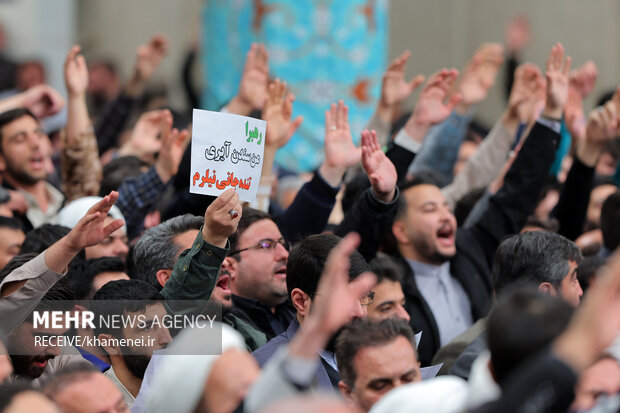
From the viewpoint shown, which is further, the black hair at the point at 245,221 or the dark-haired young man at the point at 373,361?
the black hair at the point at 245,221

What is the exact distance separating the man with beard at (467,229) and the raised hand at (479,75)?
127cm

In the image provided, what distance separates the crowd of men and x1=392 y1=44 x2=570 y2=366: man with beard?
0.4 inches

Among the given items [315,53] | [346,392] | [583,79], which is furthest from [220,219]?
[315,53]

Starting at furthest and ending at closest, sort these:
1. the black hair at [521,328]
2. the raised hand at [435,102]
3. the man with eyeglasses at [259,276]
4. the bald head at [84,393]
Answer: the raised hand at [435,102] < the man with eyeglasses at [259,276] < the bald head at [84,393] < the black hair at [521,328]

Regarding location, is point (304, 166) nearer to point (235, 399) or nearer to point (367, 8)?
point (367, 8)

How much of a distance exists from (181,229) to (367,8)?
15.6 feet

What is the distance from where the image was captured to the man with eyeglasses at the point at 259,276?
402cm

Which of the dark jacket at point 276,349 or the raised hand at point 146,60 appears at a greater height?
the raised hand at point 146,60

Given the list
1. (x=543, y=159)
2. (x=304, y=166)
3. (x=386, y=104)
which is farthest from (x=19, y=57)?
(x=543, y=159)

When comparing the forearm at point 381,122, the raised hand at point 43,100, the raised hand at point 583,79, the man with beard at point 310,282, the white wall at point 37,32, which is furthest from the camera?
the white wall at point 37,32

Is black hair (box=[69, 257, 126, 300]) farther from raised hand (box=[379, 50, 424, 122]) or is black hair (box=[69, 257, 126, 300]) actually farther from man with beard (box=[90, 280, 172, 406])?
raised hand (box=[379, 50, 424, 122])

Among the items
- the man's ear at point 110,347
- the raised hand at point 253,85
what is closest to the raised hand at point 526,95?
the raised hand at point 253,85

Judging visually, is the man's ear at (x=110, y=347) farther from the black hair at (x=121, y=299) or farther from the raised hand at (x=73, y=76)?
the raised hand at (x=73, y=76)

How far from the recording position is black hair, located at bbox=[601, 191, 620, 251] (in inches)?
180
